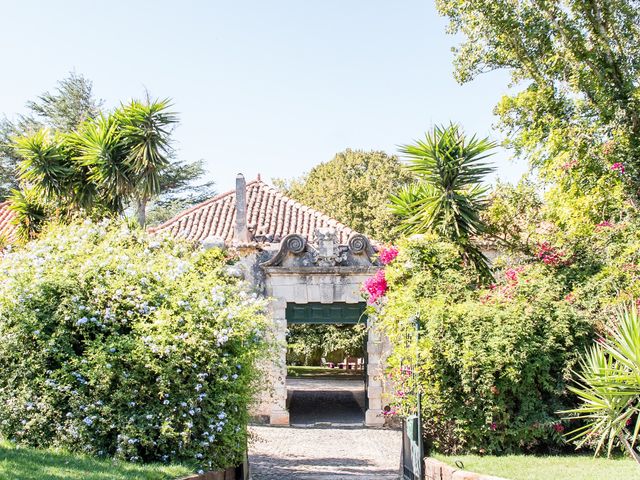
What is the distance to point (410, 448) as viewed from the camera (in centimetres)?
929

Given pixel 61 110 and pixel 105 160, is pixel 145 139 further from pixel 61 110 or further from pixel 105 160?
pixel 61 110

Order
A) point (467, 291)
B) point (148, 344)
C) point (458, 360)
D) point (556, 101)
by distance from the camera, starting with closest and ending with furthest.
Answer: point (148, 344)
point (458, 360)
point (467, 291)
point (556, 101)

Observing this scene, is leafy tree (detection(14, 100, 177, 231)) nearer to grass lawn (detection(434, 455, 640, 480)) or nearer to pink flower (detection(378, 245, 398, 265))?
pink flower (detection(378, 245, 398, 265))

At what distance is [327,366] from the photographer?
3953 cm

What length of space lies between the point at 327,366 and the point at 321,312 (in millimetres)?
22958

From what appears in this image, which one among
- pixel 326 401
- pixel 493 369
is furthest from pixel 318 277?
pixel 493 369

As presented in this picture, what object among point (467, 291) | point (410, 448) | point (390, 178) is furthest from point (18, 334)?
point (390, 178)

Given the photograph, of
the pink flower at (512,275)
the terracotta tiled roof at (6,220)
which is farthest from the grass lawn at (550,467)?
the terracotta tiled roof at (6,220)

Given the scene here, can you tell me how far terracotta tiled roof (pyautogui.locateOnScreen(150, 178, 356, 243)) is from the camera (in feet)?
65.5

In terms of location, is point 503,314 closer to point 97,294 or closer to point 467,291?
point 467,291

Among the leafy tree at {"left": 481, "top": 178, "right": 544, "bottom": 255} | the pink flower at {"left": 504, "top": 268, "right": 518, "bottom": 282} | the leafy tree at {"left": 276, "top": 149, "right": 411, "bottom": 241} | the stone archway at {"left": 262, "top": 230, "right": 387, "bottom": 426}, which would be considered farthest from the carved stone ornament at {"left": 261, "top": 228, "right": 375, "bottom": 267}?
the leafy tree at {"left": 276, "top": 149, "right": 411, "bottom": 241}

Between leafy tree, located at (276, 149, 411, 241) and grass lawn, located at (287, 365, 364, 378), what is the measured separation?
26.1ft

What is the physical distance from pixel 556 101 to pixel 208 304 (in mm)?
9229

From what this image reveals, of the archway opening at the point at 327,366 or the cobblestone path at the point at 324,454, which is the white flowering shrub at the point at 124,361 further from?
the archway opening at the point at 327,366
